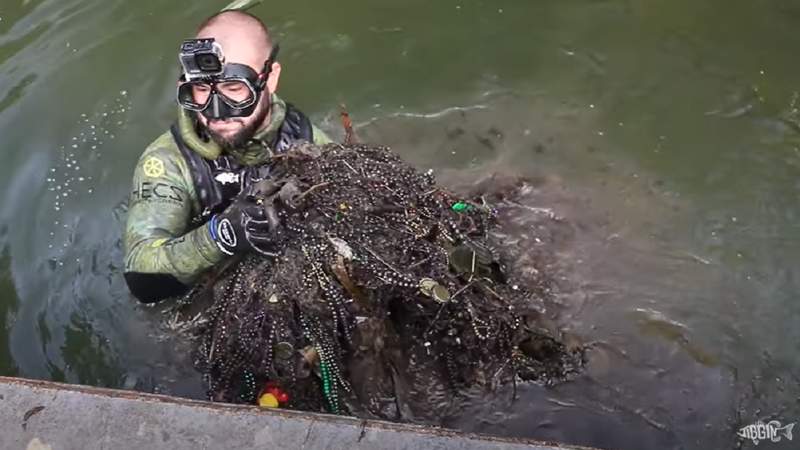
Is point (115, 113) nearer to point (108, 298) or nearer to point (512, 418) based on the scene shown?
point (108, 298)

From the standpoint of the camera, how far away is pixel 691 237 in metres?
4.79

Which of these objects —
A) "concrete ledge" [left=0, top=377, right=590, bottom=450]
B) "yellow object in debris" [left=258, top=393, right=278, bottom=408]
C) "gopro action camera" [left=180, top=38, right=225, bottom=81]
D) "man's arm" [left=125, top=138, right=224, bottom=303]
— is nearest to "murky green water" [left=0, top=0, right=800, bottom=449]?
"man's arm" [left=125, top=138, right=224, bottom=303]

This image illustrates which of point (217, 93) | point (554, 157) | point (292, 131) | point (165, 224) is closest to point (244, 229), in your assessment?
point (165, 224)

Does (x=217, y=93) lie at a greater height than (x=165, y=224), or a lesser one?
greater

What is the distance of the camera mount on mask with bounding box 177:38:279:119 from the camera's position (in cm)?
354

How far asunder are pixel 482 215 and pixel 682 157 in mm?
1709

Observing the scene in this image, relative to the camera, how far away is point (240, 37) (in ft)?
12.5

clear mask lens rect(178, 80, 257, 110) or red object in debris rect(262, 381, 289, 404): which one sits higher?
clear mask lens rect(178, 80, 257, 110)

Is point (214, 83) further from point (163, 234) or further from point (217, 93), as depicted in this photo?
point (163, 234)

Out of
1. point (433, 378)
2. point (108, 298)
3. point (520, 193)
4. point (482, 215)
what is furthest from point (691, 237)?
point (108, 298)

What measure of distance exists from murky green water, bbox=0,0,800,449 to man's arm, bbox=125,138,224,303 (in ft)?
2.51

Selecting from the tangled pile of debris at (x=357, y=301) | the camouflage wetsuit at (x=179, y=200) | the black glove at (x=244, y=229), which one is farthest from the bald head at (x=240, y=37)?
the black glove at (x=244, y=229)

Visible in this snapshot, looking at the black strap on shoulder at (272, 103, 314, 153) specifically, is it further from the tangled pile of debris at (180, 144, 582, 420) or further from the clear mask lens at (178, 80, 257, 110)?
the tangled pile of debris at (180, 144, 582, 420)

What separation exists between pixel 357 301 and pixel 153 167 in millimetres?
1191
